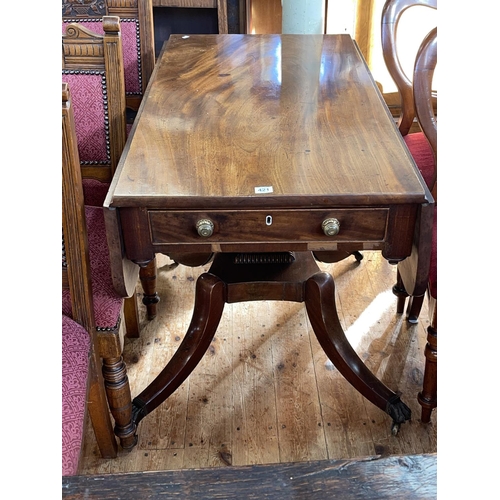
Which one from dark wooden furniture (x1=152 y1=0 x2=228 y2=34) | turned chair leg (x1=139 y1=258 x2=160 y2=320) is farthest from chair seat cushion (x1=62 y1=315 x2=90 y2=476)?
dark wooden furniture (x1=152 y1=0 x2=228 y2=34)

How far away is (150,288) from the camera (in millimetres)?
1767

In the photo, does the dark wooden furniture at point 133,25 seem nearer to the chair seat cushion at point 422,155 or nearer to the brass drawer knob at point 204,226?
the chair seat cushion at point 422,155

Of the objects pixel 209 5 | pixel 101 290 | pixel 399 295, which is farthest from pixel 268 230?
pixel 209 5

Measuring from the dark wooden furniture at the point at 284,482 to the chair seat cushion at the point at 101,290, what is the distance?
0.69 meters

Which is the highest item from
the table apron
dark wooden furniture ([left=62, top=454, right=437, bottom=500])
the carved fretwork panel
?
the carved fretwork panel

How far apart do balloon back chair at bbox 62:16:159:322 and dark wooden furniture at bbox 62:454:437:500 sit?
1.04 meters

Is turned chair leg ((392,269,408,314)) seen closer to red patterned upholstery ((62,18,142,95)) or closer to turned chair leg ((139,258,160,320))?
turned chair leg ((139,258,160,320))

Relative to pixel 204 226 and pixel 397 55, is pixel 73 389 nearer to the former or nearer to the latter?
pixel 204 226

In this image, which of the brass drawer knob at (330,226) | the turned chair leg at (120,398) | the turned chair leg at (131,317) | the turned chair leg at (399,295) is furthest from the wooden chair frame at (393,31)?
the turned chair leg at (120,398)

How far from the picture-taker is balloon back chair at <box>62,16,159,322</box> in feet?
4.25

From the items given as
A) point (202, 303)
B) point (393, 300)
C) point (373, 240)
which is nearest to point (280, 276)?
point (202, 303)

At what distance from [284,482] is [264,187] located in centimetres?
66

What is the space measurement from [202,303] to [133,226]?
0.36m

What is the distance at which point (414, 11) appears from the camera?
8.86 feet
